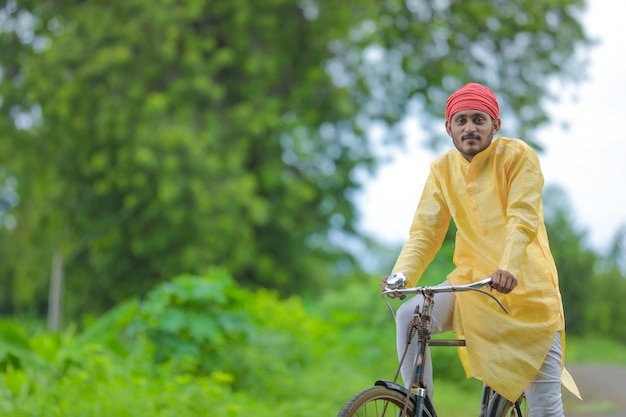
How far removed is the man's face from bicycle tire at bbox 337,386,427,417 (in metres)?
0.97

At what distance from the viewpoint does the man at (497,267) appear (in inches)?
136

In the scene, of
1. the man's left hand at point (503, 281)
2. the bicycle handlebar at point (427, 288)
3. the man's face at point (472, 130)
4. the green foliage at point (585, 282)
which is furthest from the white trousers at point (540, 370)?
the green foliage at point (585, 282)

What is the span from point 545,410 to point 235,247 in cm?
1261

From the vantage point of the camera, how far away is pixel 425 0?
707 inches

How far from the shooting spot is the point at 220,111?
1706cm

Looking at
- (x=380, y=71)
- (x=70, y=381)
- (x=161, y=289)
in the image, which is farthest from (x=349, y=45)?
(x=70, y=381)

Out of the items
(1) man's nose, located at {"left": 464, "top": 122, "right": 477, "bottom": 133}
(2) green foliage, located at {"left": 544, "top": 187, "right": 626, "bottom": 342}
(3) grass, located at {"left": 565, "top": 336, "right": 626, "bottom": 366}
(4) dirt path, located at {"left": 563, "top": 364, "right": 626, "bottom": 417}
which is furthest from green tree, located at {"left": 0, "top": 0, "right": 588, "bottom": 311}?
(1) man's nose, located at {"left": 464, "top": 122, "right": 477, "bottom": 133}

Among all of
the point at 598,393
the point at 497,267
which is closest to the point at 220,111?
the point at 598,393

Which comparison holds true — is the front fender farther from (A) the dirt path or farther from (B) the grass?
(B) the grass

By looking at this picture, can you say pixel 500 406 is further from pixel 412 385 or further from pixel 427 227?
pixel 427 227

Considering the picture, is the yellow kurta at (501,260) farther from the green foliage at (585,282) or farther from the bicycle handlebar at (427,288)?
the green foliage at (585,282)

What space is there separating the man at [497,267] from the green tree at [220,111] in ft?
38.5

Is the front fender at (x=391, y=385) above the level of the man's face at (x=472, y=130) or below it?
below

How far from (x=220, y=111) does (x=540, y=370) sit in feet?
45.9
